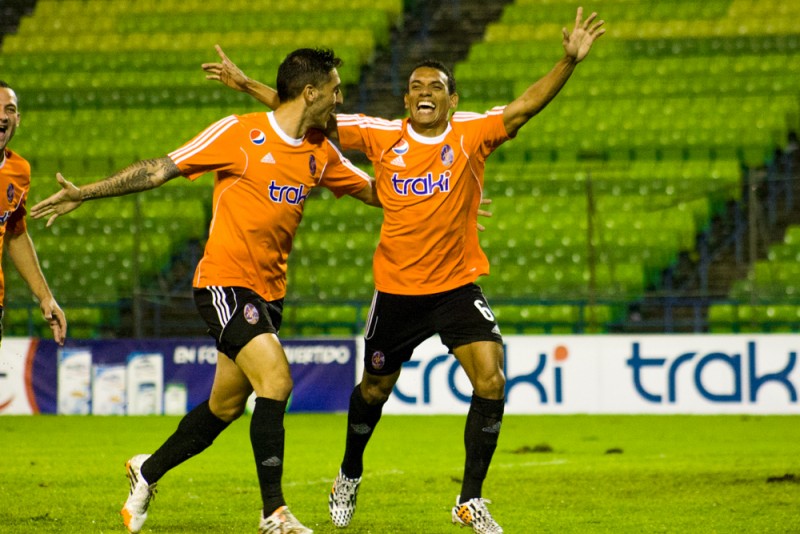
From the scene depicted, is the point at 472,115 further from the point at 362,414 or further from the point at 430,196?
the point at 362,414

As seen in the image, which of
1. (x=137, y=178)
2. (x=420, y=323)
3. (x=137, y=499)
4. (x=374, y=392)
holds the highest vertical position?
(x=137, y=178)

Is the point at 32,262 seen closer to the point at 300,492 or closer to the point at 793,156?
the point at 300,492

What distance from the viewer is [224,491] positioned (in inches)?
314

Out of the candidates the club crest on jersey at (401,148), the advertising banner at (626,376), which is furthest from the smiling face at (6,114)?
the advertising banner at (626,376)

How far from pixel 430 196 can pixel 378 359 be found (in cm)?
92

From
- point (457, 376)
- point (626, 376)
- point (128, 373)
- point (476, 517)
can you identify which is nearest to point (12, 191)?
point (476, 517)

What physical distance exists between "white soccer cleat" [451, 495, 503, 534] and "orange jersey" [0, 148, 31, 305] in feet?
8.55

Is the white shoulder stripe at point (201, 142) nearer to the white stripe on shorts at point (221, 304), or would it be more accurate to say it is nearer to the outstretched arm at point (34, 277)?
the white stripe on shorts at point (221, 304)

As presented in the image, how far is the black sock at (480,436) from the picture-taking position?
6262 mm

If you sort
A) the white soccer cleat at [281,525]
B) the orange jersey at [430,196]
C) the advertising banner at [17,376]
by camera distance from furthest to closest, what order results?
the advertising banner at [17,376] < the orange jersey at [430,196] < the white soccer cleat at [281,525]

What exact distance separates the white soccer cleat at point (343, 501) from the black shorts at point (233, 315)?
1.15 m

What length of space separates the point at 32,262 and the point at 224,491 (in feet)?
6.92

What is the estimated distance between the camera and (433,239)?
648 cm

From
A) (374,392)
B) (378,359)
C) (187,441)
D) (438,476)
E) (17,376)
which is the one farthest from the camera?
(17,376)
